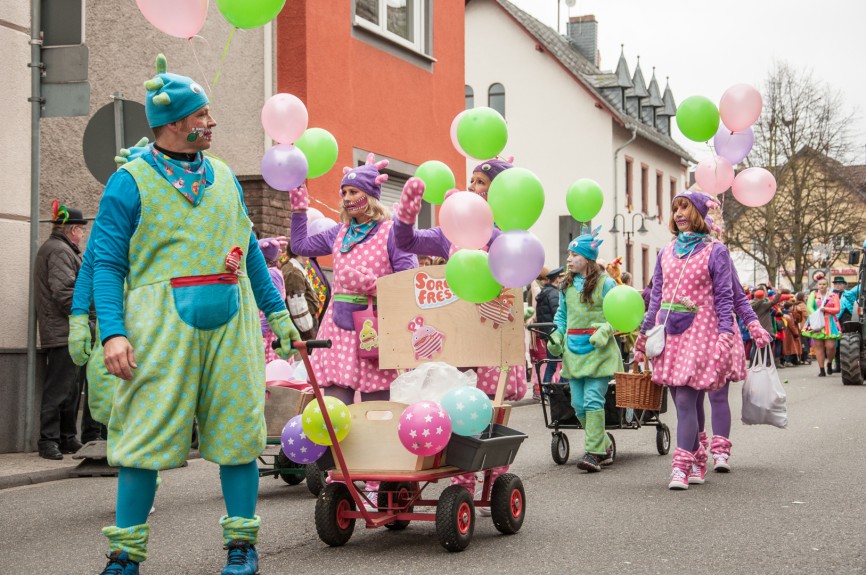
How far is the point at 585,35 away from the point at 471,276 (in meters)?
44.2

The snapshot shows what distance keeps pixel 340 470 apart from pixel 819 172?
47989 millimetres

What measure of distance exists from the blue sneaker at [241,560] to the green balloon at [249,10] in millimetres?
2690

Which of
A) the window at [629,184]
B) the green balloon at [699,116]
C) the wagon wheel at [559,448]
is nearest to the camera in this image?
the green balloon at [699,116]

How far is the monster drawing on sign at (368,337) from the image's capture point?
6.60m

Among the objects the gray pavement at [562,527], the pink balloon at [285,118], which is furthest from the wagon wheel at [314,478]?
the pink balloon at [285,118]

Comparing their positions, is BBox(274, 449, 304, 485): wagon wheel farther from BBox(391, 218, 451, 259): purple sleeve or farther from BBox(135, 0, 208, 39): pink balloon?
BBox(135, 0, 208, 39): pink balloon

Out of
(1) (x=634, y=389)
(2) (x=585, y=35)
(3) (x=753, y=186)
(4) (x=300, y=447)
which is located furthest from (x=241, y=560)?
(2) (x=585, y=35)

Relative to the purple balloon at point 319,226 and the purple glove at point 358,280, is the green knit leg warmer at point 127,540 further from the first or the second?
the purple balloon at point 319,226

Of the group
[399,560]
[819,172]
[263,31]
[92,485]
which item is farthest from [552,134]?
[399,560]

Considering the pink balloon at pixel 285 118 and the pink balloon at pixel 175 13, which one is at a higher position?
the pink balloon at pixel 175 13

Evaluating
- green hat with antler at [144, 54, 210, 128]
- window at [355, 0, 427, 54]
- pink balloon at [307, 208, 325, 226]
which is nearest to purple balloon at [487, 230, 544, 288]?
green hat with antler at [144, 54, 210, 128]

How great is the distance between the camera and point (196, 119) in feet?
15.7

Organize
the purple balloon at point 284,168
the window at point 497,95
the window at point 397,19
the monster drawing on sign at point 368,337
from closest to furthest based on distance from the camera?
the monster drawing on sign at point 368,337 < the purple balloon at point 284,168 < the window at point 397,19 < the window at point 497,95

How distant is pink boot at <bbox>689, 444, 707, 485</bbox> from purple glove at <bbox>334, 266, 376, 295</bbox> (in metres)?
2.78
